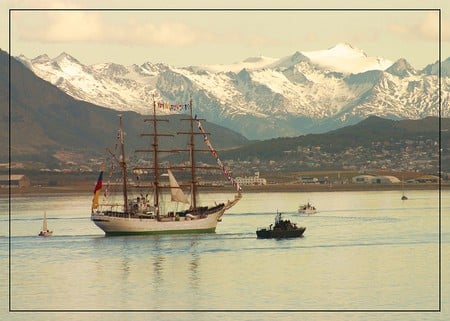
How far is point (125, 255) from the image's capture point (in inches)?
3327

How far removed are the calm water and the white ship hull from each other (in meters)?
1.88

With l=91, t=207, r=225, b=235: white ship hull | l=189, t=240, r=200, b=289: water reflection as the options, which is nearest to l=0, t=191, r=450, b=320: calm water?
l=189, t=240, r=200, b=289: water reflection

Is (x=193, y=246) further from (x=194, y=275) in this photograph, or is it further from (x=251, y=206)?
(x=251, y=206)

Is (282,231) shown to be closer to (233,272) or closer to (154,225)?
(154,225)

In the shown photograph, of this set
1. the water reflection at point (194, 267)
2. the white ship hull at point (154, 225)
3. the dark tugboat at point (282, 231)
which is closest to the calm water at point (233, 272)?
the water reflection at point (194, 267)

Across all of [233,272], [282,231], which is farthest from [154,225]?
[233,272]

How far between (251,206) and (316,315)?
105254 mm

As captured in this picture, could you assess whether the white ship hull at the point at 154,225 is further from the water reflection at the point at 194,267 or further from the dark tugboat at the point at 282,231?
the water reflection at the point at 194,267

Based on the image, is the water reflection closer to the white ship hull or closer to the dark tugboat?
the dark tugboat

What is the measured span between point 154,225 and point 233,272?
36414 mm

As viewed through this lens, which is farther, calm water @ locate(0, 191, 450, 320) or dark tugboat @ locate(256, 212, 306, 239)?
dark tugboat @ locate(256, 212, 306, 239)

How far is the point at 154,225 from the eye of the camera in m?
107

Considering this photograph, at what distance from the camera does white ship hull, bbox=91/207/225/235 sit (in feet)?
348

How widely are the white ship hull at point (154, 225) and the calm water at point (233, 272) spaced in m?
1.88
